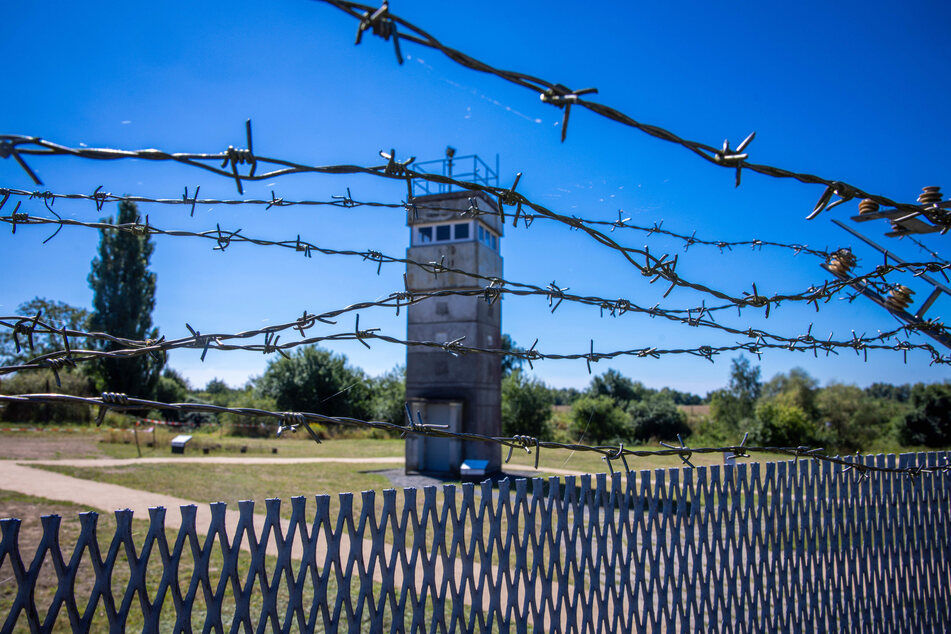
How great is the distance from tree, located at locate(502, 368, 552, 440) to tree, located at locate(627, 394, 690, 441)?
3796mm

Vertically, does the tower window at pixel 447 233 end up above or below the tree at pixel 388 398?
above

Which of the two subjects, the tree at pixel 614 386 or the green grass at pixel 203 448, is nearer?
the green grass at pixel 203 448

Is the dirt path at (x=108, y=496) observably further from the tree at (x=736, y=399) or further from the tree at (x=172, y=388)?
the tree at (x=736, y=399)

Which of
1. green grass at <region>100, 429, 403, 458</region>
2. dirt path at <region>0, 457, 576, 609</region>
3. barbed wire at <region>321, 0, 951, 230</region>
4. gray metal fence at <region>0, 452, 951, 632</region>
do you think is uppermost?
barbed wire at <region>321, 0, 951, 230</region>

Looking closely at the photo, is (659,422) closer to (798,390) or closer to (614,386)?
(798,390)

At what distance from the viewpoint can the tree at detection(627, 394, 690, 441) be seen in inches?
911

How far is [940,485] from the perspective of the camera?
12.6 ft

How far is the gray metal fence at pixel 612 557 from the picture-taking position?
1928 millimetres

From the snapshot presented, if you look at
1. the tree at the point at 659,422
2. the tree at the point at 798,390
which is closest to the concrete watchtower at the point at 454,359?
the tree at the point at 659,422

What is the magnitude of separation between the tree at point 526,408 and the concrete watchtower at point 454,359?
28.1ft

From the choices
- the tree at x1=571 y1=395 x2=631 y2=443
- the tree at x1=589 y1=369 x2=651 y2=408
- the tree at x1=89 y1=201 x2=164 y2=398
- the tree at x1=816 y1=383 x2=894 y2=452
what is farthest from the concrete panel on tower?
the tree at x1=589 y1=369 x2=651 y2=408

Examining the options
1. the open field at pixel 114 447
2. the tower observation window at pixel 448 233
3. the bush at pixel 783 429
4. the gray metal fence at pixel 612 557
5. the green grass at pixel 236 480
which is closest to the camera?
the gray metal fence at pixel 612 557

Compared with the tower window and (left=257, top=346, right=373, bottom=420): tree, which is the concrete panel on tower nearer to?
the tower window

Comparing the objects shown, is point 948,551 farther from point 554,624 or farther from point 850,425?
point 850,425
